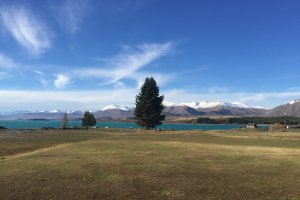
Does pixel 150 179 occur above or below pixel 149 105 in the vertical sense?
below

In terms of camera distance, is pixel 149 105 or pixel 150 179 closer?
pixel 150 179

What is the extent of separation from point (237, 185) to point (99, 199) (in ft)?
21.1

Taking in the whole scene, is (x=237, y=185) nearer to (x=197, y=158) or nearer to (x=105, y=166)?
(x=105, y=166)

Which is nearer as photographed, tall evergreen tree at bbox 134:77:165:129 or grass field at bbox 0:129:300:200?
grass field at bbox 0:129:300:200

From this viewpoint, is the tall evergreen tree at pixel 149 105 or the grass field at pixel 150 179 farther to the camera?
the tall evergreen tree at pixel 149 105

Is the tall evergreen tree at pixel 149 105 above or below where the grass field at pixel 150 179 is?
above

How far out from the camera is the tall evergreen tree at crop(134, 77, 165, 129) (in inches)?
4099

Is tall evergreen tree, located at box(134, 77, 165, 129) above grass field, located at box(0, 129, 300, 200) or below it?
above

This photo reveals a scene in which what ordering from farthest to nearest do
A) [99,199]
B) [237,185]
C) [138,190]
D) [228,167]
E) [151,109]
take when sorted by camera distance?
1. [151,109]
2. [228,167]
3. [237,185]
4. [138,190]
5. [99,199]

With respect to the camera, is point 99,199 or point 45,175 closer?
point 99,199

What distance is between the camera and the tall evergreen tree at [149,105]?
342 ft

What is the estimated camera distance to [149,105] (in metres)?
103

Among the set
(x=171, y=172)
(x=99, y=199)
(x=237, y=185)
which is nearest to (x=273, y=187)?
(x=237, y=185)

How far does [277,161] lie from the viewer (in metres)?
26.9
